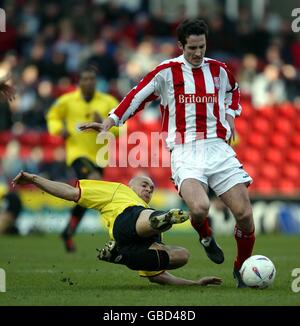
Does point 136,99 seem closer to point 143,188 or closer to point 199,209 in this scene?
point 143,188

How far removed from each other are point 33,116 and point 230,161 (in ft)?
37.2

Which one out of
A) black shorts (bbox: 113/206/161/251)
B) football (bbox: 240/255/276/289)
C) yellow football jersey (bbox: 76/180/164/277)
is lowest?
football (bbox: 240/255/276/289)

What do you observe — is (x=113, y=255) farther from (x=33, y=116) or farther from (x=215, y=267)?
(x=33, y=116)

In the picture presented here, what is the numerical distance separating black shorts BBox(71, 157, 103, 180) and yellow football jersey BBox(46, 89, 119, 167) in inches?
→ 3.9

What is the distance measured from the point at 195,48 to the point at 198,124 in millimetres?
701

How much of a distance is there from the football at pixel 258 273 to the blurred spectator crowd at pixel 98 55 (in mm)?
10756

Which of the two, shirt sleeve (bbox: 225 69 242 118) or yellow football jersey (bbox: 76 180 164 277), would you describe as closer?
yellow football jersey (bbox: 76 180 164 277)

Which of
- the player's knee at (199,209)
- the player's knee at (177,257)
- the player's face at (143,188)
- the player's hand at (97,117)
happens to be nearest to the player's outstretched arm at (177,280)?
the player's knee at (177,257)

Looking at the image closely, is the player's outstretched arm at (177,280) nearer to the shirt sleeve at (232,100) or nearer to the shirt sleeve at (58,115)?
the shirt sleeve at (232,100)

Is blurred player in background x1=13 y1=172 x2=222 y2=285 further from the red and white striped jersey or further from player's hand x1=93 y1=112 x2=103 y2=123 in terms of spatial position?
player's hand x1=93 y1=112 x2=103 y2=123

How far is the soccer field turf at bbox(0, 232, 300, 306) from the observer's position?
8352 millimetres

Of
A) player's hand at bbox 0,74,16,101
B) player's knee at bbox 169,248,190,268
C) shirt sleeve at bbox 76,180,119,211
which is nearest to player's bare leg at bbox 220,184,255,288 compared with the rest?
player's knee at bbox 169,248,190,268

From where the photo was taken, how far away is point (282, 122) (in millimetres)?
21828
